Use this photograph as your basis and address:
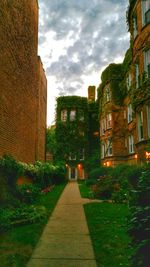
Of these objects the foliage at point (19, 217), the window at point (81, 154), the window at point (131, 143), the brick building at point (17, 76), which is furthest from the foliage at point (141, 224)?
the window at point (81, 154)

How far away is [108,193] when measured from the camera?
1388 cm

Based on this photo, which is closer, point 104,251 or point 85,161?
point 104,251

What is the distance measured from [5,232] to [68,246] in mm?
1649

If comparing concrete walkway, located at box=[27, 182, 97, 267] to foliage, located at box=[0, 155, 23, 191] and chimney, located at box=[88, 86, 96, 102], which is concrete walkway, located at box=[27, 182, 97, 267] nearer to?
foliage, located at box=[0, 155, 23, 191]

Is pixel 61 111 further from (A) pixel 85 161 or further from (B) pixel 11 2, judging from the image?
(B) pixel 11 2

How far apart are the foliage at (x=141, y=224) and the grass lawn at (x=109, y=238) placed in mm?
353

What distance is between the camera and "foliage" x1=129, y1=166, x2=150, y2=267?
2502 millimetres

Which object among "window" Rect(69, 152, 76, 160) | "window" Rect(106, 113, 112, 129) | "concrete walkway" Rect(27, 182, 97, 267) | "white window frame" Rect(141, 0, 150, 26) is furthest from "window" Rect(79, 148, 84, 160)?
"concrete walkway" Rect(27, 182, 97, 267)

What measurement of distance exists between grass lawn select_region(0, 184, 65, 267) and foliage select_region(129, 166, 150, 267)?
81.1 inches

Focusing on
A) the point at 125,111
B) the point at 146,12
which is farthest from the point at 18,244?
the point at 125,111

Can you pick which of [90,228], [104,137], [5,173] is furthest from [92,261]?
[104,137]

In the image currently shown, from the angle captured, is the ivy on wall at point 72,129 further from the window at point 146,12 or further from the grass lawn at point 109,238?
the grass lawn at point 109,238

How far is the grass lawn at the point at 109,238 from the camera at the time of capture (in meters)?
4.39

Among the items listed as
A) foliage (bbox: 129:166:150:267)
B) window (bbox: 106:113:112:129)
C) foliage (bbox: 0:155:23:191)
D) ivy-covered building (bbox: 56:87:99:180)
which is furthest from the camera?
ivy-covered building (bbox: 56:87:99:180)
